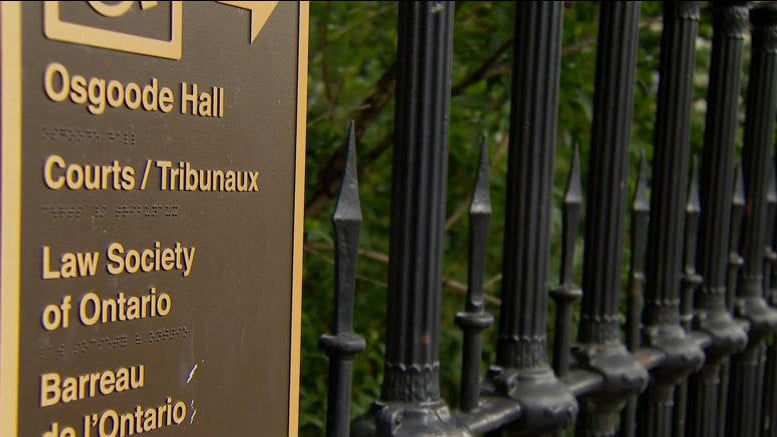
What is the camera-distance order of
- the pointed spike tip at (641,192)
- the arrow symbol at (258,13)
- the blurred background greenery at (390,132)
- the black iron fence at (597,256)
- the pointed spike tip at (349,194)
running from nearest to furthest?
1. the arrow symbol at (258,13)
2. the pointed spike tip at (349,194)
3. the black iron fence at (597,256)
4. the pointed spike tip at (641,192)
5. the blurred background greenery at (390,132)

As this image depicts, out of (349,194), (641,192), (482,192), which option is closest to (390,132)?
(641,192)

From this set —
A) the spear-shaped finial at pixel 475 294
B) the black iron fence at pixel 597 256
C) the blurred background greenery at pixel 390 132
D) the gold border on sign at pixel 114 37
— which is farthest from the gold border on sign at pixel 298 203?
the blurred background greenery at pixel 390 132

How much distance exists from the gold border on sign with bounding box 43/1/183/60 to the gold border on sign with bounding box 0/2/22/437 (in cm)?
4

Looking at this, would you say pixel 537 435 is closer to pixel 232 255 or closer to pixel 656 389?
pixel 656 389

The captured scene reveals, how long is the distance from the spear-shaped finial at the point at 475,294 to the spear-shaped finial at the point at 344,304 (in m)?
0.32

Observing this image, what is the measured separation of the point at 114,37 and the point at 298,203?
1.42 feet

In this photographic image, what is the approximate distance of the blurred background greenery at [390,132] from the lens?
2.95 meters

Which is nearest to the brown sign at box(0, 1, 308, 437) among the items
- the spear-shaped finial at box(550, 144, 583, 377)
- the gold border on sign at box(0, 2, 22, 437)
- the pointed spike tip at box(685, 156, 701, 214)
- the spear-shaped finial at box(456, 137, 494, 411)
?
the gold border on sign at box(0, 2, 22, 437)

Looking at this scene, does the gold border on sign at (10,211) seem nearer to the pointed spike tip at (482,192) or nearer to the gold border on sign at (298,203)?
the gold border on sign at (298,203)

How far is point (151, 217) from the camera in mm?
1237

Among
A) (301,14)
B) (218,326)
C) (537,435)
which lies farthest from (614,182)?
(218,326)

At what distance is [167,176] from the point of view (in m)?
1.25

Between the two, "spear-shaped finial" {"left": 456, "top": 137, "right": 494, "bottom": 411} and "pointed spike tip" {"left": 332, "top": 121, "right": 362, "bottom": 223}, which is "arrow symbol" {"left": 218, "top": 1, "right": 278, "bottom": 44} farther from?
"spear-shaped finial" {"left": 456, "top": 137, "right": 494, "bottom": 411}

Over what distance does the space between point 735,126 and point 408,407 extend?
171 cm
